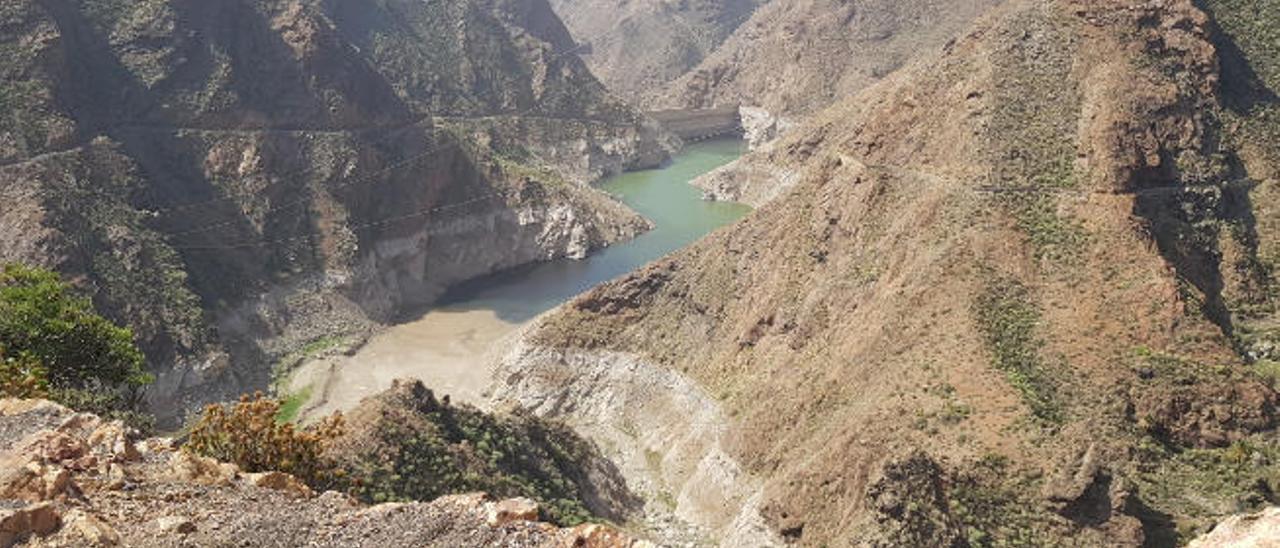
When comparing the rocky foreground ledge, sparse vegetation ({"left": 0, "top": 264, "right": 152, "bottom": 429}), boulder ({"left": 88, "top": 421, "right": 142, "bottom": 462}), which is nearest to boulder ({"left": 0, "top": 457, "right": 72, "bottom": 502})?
the rocky foreground ledge

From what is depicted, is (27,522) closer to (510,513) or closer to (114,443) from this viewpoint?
(114,443)

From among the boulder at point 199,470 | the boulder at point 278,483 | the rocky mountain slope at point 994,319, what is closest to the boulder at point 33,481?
the boulder at point 199,470

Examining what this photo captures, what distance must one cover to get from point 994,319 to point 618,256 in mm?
75259

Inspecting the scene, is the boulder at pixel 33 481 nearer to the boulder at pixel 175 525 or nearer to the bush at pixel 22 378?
the boulder at pixel 175 525

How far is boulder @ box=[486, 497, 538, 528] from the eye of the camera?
27.7 m

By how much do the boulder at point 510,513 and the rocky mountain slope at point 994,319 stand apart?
19.7 meters

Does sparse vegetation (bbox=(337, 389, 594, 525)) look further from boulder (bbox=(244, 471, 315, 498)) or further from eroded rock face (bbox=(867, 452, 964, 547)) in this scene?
eroded rock face (bbox=(867, 452, 964, 547))

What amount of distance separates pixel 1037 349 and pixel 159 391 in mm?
65377

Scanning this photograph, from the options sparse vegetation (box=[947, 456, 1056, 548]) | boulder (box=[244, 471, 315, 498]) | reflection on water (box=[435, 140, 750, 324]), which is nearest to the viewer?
boulder (box=[244, 471, 315, 498])

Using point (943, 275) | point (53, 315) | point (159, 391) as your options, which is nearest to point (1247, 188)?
point (943, 275)

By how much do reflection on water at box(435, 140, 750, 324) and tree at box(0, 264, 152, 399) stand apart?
181 ft

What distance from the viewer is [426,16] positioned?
179375mm

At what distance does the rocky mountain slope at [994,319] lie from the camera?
46.2 metres

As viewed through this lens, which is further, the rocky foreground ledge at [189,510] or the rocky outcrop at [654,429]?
the rocky outcrop at [654,429]
